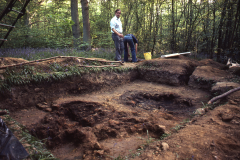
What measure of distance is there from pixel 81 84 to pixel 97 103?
2.96 ft

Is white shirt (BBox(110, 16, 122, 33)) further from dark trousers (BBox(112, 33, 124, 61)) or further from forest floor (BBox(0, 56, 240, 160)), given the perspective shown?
forest floor (BBox(0, 56, 240, 160))

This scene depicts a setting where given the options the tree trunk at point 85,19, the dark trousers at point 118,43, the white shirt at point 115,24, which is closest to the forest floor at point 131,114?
the dark trousers at point 118,43

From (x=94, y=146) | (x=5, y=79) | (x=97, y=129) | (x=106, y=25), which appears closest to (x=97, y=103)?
(x=97, y=129)

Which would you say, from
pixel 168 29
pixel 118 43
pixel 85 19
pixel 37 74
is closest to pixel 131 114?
pixel 37 74

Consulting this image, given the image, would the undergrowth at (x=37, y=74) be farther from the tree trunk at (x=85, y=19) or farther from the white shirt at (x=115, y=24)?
the tree trunk at (x=85, y=19)

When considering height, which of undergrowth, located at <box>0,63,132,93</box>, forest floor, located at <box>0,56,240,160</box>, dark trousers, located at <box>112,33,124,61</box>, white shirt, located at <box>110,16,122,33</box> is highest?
white shirt, located at <box>110,16,122,33</box>

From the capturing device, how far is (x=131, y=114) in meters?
3.38

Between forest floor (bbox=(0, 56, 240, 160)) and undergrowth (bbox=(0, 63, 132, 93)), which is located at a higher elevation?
undergrowth (bbox=(0, 63, 132, 93))

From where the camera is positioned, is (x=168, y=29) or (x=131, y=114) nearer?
(x=131, y=114)

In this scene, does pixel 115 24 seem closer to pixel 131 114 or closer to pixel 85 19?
pixel 85 19

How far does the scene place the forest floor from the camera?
6.25 feet

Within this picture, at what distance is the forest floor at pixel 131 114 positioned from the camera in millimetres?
1905

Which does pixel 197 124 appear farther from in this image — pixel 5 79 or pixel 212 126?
pixel 5 79

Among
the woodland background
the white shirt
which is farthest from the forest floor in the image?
the woodland background
